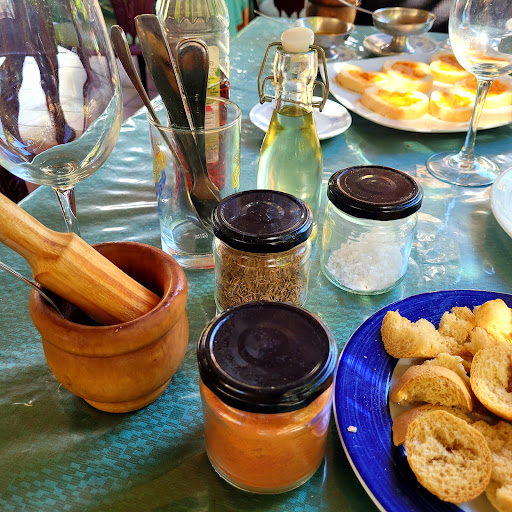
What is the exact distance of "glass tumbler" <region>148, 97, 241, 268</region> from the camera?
721mm

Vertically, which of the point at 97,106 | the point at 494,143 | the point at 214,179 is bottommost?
the point at 494,143

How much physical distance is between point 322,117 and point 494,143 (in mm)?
374

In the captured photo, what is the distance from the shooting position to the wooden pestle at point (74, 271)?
470 millimetres

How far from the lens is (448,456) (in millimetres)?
461

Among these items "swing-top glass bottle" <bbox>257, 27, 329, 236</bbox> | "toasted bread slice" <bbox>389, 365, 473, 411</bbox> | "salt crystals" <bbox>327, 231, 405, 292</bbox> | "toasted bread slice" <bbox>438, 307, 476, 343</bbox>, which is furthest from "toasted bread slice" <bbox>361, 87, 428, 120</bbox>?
"toasted bread slice" <bbox>389, 365, 473, 411</bbox>

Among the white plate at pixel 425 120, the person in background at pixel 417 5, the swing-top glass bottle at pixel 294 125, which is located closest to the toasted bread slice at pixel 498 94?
the white plate at pixel 425 120

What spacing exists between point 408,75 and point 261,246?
37.6 inches

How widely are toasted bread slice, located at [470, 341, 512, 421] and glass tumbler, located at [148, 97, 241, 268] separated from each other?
1.30 ft

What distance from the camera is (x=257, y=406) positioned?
41cm

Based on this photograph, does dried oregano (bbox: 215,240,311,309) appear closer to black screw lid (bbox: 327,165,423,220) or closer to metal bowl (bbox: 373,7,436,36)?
black screw lid (bbox: 327,165,423,220)

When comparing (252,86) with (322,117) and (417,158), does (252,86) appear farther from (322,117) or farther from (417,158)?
(417,158)

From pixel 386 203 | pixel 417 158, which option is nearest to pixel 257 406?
pixel 386 203

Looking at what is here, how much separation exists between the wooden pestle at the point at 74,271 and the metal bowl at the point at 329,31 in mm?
1150

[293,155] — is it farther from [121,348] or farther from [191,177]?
[121,348]
